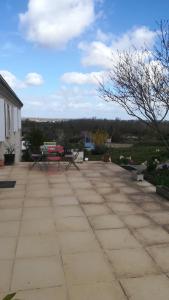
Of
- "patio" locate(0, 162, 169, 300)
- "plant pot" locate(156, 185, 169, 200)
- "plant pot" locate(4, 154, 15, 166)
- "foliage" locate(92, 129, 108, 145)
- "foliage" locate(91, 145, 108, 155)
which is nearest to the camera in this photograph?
"patio" locate(0, 162, 169, 300)

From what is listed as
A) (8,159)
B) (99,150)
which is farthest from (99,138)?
(8,159)

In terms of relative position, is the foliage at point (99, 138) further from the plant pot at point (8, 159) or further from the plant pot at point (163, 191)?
the plant pot at point (163, 191)

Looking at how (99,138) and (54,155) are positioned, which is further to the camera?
(99,138)

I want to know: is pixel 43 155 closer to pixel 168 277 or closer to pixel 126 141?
pixel 168 277

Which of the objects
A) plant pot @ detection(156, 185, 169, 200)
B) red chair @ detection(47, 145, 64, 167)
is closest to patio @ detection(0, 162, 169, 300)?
plant pot @ detection(156, 185, 169, 200)

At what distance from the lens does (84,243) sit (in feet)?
12.8

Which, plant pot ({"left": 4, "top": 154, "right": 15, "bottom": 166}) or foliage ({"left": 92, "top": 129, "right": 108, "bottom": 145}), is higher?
foliage ({"left": 92, "top": 129, "right": 108, "bottom": 145})

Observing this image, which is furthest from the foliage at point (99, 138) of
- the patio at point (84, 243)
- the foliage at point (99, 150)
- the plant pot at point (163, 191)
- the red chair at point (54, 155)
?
the plant pot at point (163, 191)

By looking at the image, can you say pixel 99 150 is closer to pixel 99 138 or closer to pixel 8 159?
pixel 99 138

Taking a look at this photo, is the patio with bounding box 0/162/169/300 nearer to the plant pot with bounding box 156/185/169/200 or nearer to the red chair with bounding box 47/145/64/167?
the plant pot with bounding box 156/185/169/200

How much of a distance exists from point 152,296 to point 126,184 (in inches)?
192

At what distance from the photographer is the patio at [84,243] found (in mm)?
2887

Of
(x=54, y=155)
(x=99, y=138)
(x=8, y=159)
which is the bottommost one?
(x=8, y=159)

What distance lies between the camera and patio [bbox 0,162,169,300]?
2.89 meters
